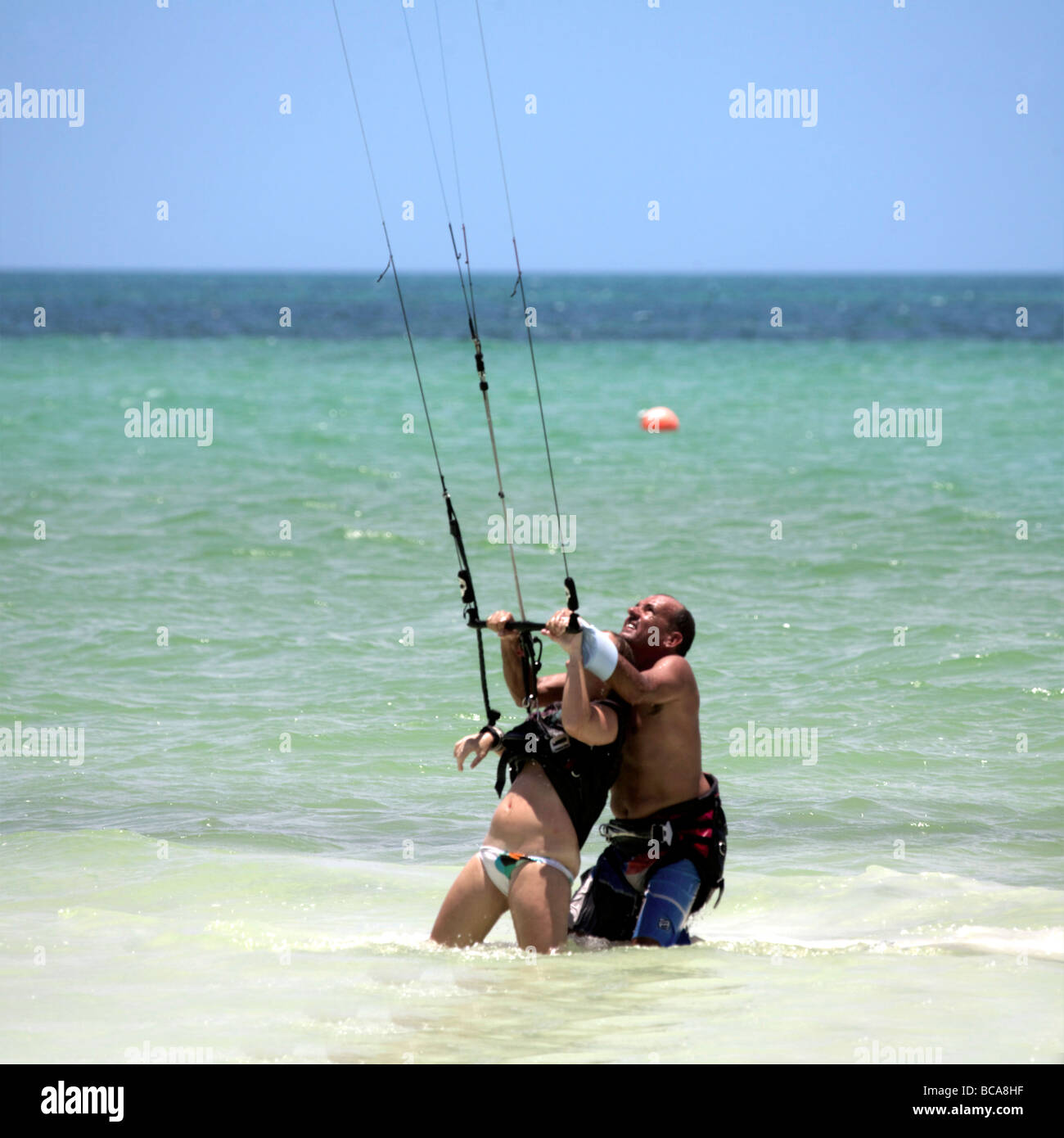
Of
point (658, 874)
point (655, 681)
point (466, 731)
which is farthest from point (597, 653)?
point (466, 731)

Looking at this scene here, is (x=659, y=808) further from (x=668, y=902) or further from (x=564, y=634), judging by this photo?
(x=564, y=634)

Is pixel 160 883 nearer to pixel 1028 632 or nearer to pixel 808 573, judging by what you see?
pixel 1028 632

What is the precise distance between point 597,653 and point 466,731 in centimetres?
452

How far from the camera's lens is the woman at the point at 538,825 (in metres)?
5.20

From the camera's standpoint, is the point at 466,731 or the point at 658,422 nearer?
the point at 466,731

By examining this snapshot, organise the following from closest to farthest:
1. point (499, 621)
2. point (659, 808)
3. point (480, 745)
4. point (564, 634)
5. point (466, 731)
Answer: point (564, 634), point (499, 621), point (480, 745), point (659, 808), point (466, 731)

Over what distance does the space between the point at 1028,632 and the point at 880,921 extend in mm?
5633

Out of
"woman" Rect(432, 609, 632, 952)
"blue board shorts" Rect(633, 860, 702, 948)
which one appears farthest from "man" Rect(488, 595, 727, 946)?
"woman" Rect(432, 609, 632, 952)

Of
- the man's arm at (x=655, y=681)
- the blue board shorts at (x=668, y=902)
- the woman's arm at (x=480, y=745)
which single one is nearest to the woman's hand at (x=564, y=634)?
the man's arm at (x=655, y=681)

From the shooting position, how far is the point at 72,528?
15.7 meters

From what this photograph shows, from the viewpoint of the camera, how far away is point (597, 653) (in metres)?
4.91

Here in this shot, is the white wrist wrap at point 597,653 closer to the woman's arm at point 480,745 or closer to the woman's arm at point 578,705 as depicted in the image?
the woman's arm at point 578,705

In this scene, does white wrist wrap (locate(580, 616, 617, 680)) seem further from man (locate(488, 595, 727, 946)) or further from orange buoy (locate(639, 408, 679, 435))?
A: orange buoy (locate(639, 408, 679, 435))

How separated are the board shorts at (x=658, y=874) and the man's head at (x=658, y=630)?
0.52 m
